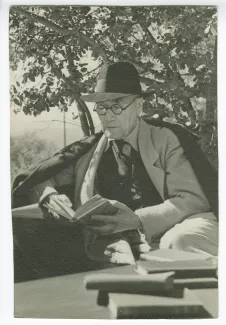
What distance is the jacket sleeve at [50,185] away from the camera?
1694 mm

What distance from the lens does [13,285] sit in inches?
66.2

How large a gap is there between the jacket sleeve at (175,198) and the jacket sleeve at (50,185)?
33 centimetres

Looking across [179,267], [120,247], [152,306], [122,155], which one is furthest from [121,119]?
[152,306]

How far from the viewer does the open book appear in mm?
1673

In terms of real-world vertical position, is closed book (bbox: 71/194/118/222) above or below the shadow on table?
above

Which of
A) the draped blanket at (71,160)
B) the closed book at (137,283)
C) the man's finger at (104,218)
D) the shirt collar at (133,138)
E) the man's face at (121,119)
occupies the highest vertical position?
the man's face at (121,119)

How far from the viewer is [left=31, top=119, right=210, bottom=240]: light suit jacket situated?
1.66 m

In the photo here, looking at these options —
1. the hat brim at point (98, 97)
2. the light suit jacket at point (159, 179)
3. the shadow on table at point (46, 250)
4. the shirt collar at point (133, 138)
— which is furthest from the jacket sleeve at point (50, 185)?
the hat brim at point (98, 97)

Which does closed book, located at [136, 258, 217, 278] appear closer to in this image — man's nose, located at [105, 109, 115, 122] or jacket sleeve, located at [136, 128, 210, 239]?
jacket sleeve, located at [136, 128, 210, 239]

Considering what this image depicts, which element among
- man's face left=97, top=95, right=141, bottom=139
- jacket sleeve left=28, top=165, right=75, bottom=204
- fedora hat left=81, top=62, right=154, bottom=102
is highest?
fedora hat left=81, top=62, right=154, bottom=102

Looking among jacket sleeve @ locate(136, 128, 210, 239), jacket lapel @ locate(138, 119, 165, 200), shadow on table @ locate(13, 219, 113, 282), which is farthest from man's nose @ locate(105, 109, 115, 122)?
shadow on table @ locate(13, 219, 113, 282)

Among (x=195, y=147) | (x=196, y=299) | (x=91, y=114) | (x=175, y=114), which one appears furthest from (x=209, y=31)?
(x=196, y=299)

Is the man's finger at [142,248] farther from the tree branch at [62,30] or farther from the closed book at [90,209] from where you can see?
the tree branch at [62,30]

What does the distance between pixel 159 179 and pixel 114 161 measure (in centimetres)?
21
